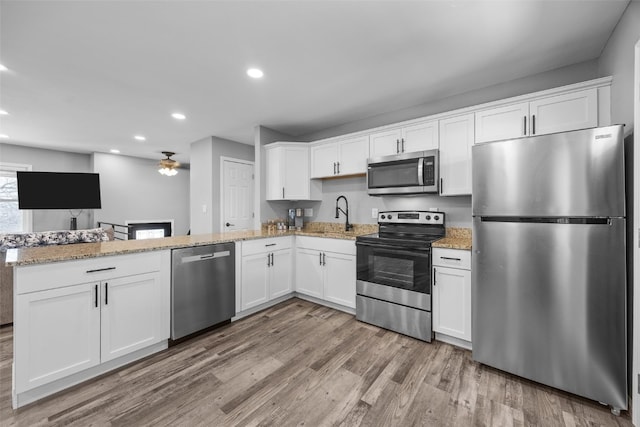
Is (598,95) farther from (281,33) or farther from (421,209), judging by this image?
(281,33)

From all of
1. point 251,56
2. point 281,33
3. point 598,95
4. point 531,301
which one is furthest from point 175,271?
point 598,95

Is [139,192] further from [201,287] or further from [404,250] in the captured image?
[404,250]

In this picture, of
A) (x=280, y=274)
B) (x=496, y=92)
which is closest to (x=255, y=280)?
(x=280, y=274)

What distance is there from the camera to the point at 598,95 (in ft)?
6.70

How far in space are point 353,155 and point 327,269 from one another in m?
1.46

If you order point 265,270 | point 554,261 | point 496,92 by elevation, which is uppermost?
point 496,92

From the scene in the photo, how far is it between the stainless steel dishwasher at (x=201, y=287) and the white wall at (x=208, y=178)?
91.9 inches

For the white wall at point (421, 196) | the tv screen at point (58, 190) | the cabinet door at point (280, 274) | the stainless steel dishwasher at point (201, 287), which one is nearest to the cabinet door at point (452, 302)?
the white wall at point (421, 196)

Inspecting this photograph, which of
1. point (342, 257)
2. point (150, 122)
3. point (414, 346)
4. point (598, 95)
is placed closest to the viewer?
point (598, 95)

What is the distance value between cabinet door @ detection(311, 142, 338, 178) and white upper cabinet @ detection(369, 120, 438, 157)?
1.83 ft

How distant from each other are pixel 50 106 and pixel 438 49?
4397mm

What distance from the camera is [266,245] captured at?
3211 mm

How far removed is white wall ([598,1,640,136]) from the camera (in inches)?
65.2

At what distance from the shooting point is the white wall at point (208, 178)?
4.85 m
